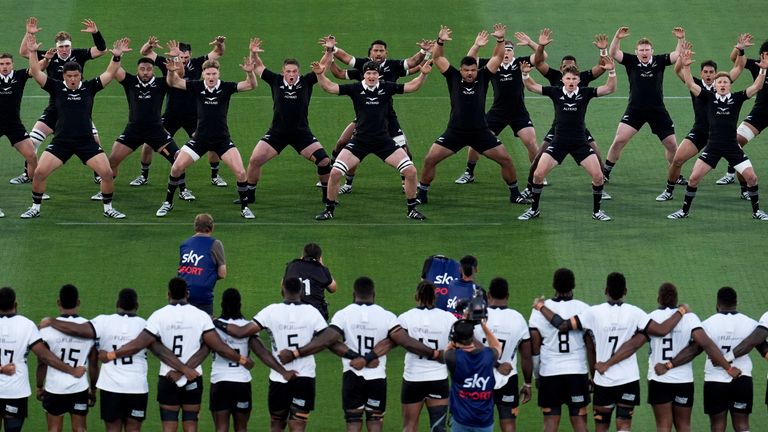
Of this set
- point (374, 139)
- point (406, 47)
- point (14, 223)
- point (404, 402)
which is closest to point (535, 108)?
point (406, 47)

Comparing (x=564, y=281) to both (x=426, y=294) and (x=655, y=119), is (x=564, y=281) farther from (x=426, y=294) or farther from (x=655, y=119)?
(x=655, y=119)

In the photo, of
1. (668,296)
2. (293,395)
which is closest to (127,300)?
(293,395)

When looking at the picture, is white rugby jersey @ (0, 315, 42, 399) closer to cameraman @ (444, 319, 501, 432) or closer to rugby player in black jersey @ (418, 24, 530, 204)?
cameraman @ (444, 319, 501, 432)

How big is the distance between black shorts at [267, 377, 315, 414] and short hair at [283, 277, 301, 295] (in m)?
1.00

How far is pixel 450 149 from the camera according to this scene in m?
26.5

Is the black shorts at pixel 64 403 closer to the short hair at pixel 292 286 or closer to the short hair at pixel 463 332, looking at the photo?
the short hair at pixel 292 286

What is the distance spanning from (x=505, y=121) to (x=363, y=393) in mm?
11018

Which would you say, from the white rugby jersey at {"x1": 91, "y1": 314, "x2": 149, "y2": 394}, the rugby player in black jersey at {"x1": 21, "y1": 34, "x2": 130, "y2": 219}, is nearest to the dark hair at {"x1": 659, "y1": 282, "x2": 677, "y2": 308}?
the white rugby jersey at {"x1": 91, "y1": 314, "x2": 149, "y2": 394}

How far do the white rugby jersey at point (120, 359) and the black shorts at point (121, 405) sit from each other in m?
0.06

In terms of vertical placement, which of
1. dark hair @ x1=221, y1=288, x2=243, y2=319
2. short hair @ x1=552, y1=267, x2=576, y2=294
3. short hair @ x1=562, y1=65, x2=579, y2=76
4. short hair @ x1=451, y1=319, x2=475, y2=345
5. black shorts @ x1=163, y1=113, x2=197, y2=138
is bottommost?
short hair @ x1=451, y1=319, x2=475, y2=345

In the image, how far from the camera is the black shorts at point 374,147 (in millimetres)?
25781

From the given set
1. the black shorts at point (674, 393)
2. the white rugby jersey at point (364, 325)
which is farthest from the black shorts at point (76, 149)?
the black shorts at point (674, 393)

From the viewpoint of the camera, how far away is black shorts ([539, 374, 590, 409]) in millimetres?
17750

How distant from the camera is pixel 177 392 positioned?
57.3 ft
